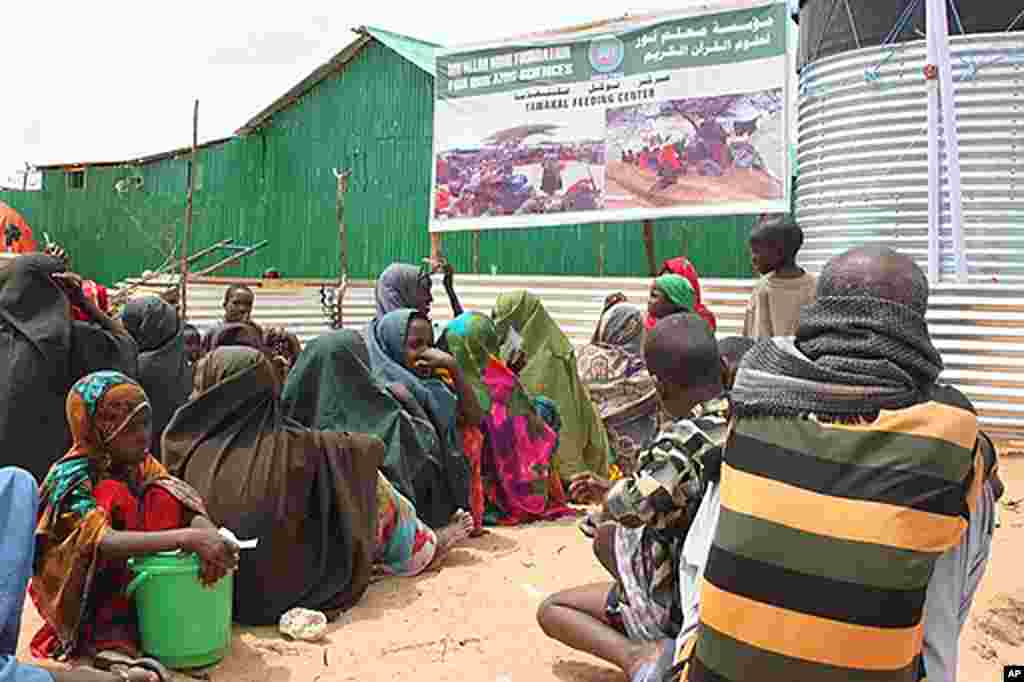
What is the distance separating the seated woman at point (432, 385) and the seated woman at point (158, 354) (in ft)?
4.17

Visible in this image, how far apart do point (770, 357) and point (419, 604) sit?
265cm

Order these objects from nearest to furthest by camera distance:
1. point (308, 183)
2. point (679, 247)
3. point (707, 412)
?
point (707, 412)
point (679, 247)
point (308, 183)

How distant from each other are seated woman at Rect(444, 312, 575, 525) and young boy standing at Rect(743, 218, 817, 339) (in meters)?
1.45

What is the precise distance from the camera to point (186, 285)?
488 inches

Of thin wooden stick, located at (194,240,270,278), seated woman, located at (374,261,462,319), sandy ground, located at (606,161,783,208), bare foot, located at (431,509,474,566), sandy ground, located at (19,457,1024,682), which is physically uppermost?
sandy ground, located at (606,161,783,208)

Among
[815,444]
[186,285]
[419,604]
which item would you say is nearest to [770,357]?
[815,444]

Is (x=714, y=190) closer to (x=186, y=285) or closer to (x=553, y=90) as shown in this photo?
(x=553, y=90)

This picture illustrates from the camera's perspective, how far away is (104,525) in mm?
3020

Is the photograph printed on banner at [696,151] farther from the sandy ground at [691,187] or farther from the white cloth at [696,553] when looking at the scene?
the white cloth at [696,553]

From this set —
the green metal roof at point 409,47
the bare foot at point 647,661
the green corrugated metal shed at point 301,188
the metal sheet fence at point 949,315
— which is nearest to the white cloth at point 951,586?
the bare foot at point 647,661

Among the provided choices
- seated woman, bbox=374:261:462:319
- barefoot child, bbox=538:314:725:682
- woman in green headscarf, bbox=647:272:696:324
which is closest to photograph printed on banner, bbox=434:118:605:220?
seated woman, bbox=374:261:462:319

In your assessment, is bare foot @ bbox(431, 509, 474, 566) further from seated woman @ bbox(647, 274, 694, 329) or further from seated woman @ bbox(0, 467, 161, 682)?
seated woman @ bbox(0, 467, 161, 682)

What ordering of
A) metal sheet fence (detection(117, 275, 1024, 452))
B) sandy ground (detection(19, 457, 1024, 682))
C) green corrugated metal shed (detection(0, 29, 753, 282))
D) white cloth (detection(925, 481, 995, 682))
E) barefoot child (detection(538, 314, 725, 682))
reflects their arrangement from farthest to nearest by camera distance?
green corrugated metal shed (detection(0, 29, 753, 282)) → metal sheet fence (detection(117, 275, 1024, 452)) → sandy ground (detection(19, 457, 1024, 682)) → barefoot child (detection(538, 314, 725, 682)) → white cloth (detection(925, 481, 995, 682))

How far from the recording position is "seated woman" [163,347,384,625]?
362 cm
